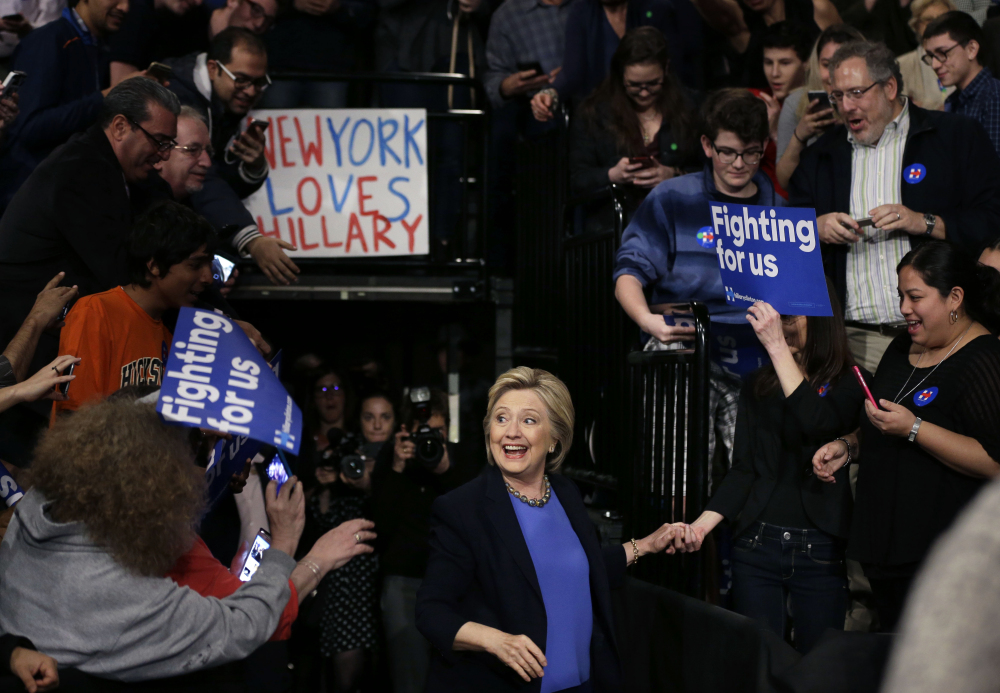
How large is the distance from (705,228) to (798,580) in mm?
1544

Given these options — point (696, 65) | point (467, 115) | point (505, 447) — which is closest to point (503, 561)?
point (505, 447)

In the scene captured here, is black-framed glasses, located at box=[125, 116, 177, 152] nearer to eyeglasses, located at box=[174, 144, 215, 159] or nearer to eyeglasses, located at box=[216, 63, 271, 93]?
eyeglasses, located at box=[174, 144, 215, 159]

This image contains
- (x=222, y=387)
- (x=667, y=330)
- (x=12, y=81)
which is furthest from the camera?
(x=667, y=330)

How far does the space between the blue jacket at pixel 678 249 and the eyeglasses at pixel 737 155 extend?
150 mm

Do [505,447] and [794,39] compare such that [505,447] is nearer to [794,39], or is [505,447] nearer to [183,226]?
[183,226]

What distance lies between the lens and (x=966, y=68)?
501 centimetres

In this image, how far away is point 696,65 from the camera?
6051mm

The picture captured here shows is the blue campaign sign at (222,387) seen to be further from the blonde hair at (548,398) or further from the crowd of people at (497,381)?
the blonde hair at (548,398)

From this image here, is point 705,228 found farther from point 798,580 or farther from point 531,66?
point 531,66

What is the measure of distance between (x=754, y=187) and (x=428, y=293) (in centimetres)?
219

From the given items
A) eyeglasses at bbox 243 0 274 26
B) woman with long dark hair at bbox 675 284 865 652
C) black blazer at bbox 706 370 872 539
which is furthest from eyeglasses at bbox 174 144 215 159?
black blazer at bbox 706 370 872 539

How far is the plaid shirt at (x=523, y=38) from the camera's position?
5.83 metres

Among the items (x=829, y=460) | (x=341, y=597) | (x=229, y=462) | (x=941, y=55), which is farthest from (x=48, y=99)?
(x=941, y=55)

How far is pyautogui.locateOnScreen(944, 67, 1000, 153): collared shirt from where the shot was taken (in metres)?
4.97
